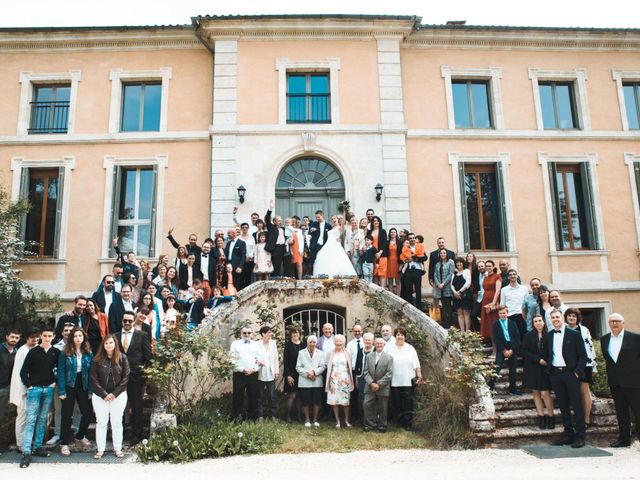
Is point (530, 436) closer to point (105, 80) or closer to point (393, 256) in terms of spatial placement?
point (393, 256)

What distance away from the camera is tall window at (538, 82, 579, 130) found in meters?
14.3

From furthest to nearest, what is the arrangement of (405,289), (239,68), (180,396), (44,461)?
(239,68) → (405,289) → (180,396) → (44,461)

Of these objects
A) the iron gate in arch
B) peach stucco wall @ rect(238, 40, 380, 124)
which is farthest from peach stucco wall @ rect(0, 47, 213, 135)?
the iron gate in arch

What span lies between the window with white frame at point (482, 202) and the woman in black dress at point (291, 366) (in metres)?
6.00

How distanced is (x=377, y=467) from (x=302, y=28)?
11.1 metres

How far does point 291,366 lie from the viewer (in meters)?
8.79

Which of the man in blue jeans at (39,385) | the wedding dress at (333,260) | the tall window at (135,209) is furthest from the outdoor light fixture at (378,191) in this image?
the man in blue jeans at (39,385)

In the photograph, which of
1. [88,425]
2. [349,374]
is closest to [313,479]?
[349,374]

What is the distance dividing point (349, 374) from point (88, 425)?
3915 mm

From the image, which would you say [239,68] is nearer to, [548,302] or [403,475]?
[548,302]

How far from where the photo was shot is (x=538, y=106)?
46.2ft

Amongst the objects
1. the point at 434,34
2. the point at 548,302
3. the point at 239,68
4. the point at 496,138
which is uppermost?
the point at 434,34

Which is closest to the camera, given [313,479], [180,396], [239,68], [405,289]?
[313,479]

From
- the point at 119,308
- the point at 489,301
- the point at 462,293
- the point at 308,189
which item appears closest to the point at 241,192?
the point at 308,189
